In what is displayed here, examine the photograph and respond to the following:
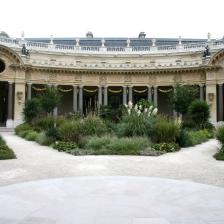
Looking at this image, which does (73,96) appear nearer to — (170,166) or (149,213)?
(170,166)

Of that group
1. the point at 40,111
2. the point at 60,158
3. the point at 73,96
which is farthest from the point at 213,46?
the point at 60,158

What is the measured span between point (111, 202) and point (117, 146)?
35.7ft

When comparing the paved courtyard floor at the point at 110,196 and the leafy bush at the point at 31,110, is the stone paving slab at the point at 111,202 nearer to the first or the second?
the paved courtyard floor at the point at 110,196

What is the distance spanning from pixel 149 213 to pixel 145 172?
5.91m

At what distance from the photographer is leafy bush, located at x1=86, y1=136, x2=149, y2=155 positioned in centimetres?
1767

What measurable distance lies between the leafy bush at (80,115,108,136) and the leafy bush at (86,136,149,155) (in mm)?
2147

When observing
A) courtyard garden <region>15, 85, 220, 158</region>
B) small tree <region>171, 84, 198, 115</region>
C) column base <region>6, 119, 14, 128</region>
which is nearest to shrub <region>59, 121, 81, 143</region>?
courtyard garden <region>15, 85, 220, 158</region>

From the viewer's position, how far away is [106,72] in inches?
1881

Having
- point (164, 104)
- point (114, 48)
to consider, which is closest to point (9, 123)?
point (114, 48)

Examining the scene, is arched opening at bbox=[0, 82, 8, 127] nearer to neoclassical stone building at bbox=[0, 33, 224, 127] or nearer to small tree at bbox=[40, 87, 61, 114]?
neoclassical stone building at bbox=[0, 33, 224, 127]

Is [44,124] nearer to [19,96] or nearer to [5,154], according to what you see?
[5,154]

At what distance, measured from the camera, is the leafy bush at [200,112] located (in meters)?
32.3

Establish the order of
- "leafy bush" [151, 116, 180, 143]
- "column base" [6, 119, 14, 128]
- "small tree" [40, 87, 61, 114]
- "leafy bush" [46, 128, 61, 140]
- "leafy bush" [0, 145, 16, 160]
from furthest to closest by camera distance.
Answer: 1. "column base" [6, 119, 14, 128]
2. "small tree" [40, 87, 61, 114]
3. "leafy bush" [46, 128, 61, 140]
4. "leafy bush" [151, 116, 180, 143]
5. "leafy bush" [0, 145, 16, 160]

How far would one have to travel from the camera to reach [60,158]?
1597 cm
